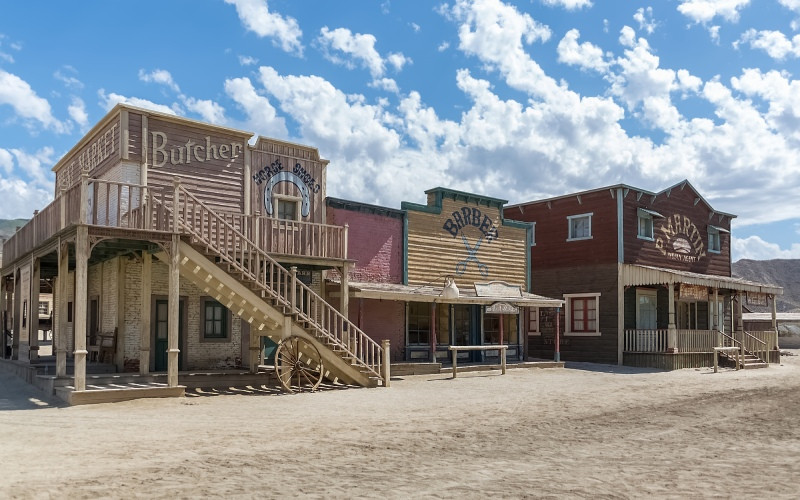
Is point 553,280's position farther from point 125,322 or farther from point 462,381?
point 125,322

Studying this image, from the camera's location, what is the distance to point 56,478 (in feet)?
24.6

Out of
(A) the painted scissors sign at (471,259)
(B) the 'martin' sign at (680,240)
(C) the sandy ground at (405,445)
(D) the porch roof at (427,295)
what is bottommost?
(C) the sandy ground at (405,445)

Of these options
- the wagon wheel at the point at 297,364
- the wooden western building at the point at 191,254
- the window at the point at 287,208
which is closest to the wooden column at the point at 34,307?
the wooden western building at the point at 191,254

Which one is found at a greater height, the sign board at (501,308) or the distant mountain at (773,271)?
the distant mountain at (773,271)

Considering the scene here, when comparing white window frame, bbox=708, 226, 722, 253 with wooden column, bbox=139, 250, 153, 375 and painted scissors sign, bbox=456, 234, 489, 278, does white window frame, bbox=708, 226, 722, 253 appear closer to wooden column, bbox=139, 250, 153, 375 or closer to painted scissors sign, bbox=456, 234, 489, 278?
painted scissors sign, bbox=456, 234, 489, 278

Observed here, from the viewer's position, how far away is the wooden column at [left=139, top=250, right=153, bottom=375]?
52.2 ft

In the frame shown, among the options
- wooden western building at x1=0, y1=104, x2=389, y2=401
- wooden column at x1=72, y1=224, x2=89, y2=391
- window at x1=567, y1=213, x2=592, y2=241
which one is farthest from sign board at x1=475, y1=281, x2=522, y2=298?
wooden column at x1=72, y1=224, x2=89, y2=391

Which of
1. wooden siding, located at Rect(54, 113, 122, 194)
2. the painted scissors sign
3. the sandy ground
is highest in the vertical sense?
wooden siding, located at Rect(54, 113, 122, 194)

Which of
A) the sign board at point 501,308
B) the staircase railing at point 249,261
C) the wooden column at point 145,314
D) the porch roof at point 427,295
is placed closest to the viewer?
the staircase railing at point 249,261

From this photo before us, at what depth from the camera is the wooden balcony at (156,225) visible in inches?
589

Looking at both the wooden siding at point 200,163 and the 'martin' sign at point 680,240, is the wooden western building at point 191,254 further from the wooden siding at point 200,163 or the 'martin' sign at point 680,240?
the 'martin' sign at point 680,240

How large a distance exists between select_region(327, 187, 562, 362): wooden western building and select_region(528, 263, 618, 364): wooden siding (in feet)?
9.08

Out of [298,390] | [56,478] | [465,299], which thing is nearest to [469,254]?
[465,299]

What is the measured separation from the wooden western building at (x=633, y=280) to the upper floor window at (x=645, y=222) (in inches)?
1.5
